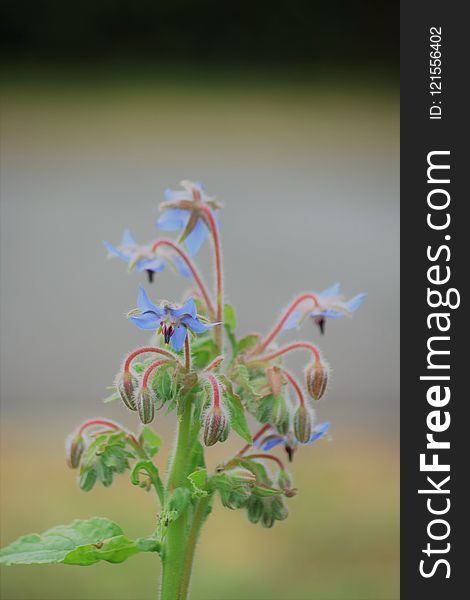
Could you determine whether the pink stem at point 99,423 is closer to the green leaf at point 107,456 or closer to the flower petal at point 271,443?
the green leaf at point 107,456

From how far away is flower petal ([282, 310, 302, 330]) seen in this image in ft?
3.41

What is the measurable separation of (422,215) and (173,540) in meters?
0.67

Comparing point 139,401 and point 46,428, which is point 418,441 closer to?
point 139,401

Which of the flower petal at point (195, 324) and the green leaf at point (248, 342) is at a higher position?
the green leaf at point (248, 342)

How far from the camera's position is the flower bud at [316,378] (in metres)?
1.01

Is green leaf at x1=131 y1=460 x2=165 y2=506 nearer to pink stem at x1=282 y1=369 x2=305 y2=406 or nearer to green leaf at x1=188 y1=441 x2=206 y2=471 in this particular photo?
green leaf at x1=188 y1=441 x2=206 y2=471

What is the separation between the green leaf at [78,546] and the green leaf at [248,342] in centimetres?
23

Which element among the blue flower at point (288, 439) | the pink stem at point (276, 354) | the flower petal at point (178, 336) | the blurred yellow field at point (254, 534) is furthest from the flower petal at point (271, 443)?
the blurred yellow field at point (254, 534)

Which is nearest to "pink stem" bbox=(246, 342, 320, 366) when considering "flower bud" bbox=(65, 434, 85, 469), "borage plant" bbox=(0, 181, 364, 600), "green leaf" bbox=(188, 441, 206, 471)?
"borage plant" bbox=(0, 181, 364, 600)

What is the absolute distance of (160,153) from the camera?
24.0 ft

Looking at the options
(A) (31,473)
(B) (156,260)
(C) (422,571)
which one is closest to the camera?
(B) (156,260)

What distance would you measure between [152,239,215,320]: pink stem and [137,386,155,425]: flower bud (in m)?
0.15

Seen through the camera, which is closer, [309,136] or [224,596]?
[224,596]

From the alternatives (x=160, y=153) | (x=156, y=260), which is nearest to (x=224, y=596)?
(x=156, y=260)
